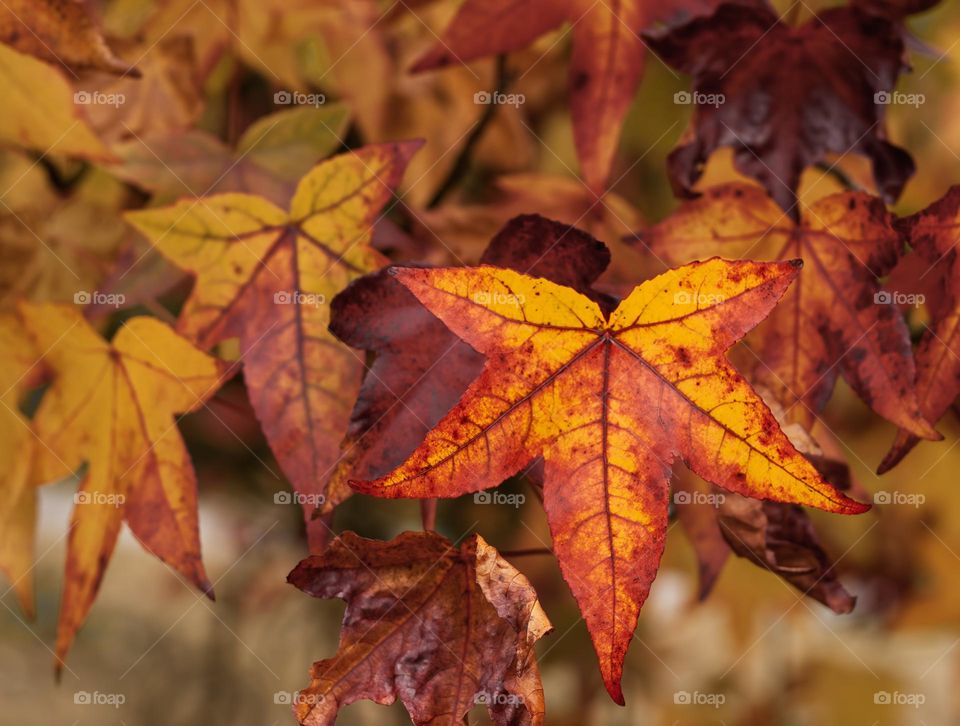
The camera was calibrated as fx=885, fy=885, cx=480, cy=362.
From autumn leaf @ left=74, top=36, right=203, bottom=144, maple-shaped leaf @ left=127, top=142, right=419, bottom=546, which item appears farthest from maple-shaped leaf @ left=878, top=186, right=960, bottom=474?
autumn leaf @ left=74, top=36, right=203, bottom=144

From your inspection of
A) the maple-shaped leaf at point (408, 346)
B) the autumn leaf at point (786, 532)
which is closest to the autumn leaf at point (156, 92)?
the maple-shaped leaf at point (408, 346)

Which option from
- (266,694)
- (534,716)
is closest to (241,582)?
(266,694)

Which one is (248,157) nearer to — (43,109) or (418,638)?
(43,109)

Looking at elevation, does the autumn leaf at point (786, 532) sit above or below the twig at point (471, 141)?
below

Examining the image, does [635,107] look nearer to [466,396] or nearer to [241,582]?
[466,396]

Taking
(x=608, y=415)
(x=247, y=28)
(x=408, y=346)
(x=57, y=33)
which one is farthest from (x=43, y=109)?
(x=608, y=415)

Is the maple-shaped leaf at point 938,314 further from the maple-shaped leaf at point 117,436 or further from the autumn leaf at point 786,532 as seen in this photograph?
the maple-shaped leaf at point 117,436
